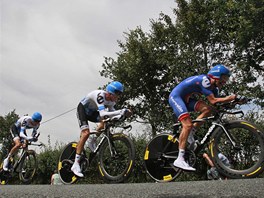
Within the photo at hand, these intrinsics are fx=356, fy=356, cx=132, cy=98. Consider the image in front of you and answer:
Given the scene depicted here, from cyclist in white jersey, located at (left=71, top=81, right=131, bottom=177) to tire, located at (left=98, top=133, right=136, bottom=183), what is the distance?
444mm

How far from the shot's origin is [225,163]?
5414 mm

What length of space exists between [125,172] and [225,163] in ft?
5.91

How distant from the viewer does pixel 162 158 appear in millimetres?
6305

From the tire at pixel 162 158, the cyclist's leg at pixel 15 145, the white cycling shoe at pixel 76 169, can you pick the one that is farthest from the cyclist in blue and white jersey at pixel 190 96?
the cyclist's leg at pixel 15 145

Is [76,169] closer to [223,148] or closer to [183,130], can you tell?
[183,130]

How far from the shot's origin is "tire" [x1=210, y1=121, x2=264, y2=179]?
16.6ft

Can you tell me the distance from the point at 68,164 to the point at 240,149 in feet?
12.3

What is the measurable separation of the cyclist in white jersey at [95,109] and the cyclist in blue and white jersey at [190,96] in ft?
3.16

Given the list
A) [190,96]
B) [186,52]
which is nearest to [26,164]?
[190,96]

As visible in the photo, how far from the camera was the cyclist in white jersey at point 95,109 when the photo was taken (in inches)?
261

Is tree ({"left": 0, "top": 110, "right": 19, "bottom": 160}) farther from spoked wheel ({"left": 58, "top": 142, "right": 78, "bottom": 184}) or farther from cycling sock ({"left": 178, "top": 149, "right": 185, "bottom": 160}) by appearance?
cycling sock ({"left": 178, "top": 149, "right": 185, "bottom": 160})

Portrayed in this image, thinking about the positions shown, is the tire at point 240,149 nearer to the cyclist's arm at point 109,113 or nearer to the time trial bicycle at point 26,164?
the cyclist's arm at point 109,113

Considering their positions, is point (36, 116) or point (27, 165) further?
point (27, 165)

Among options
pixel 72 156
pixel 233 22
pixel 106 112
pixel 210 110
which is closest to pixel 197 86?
pixel 210 110
